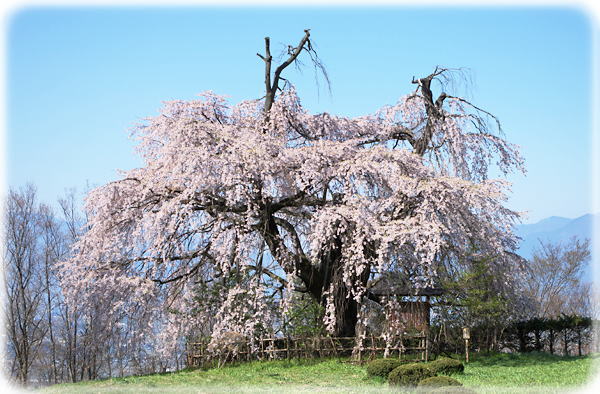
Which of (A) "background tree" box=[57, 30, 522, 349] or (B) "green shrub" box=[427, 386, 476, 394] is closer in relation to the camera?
(B) "green shrub" box=[427, 386, 476, 394]

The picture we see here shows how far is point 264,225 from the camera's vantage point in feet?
55.3

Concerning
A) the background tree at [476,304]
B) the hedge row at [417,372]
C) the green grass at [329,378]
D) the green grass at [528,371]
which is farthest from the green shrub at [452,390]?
the background tree at [476,304]

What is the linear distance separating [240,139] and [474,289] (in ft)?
24.7

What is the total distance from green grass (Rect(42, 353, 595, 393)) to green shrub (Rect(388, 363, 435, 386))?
29 cm

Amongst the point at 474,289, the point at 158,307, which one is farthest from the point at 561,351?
the point at 158,307

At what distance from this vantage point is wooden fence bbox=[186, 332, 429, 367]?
16.4 metres

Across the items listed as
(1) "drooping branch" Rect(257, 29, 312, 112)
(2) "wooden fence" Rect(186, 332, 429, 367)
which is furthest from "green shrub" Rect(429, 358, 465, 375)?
(1) "drooping branch" Rect(257, 29, 312, 112)

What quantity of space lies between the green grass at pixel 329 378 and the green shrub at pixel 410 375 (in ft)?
0.95

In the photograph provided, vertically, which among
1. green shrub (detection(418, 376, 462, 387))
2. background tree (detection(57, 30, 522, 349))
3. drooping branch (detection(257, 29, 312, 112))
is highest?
drooping branch (detection(257, 29, 312, 112))

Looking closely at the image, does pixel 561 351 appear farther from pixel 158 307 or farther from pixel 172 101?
pixel 172 101

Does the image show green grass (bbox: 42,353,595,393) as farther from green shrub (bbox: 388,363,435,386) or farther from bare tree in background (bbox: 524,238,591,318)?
bare tree in background (bbox: 524,238,591,318)

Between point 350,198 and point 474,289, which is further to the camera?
point 474,289

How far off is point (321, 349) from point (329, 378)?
9.39ft

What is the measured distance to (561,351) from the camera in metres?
20.5
